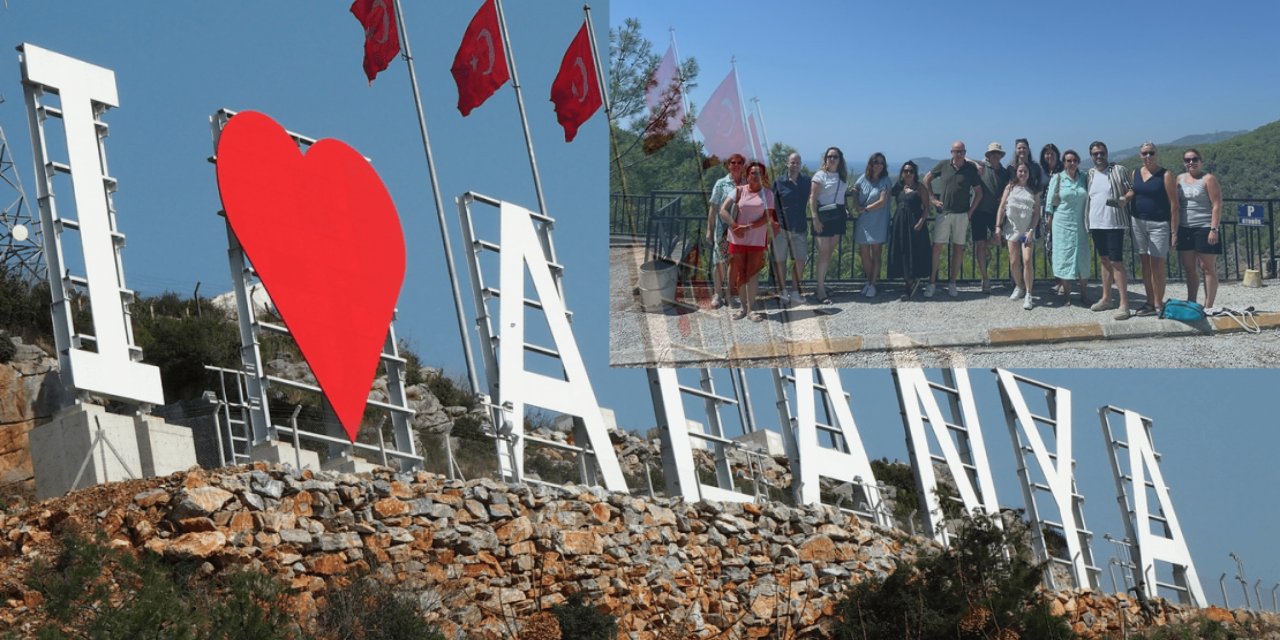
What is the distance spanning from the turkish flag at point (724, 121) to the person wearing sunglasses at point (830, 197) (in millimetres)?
1536

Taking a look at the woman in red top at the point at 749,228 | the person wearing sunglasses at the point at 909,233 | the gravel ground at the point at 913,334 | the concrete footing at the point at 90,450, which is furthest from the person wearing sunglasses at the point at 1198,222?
the concrete footing at the point at 90,450

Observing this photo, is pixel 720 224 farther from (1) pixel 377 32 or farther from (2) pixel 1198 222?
(2) pixel 1198 222

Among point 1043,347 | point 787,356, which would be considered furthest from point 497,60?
point 1043,347

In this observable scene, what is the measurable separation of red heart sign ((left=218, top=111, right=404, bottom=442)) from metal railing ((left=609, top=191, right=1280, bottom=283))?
5.67 metres

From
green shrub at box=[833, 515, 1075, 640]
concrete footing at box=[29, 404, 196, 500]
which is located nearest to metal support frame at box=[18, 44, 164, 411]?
concrete footing at box=[29, 404, 196, 500]

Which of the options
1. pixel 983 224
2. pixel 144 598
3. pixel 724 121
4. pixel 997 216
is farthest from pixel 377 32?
pixel 144 598

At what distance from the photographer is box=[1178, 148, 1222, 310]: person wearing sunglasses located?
61.9 ft

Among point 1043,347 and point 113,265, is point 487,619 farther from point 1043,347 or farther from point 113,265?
point 1043,347

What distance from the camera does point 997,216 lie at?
19828 millimetres

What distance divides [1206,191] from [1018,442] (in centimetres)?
402

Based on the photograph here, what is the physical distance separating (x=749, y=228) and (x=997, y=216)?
315 cm

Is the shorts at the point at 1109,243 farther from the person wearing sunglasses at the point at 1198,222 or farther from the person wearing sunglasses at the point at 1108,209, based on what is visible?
the person wearing sunglasses at the point at 1198,222

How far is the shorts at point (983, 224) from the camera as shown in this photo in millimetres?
19875

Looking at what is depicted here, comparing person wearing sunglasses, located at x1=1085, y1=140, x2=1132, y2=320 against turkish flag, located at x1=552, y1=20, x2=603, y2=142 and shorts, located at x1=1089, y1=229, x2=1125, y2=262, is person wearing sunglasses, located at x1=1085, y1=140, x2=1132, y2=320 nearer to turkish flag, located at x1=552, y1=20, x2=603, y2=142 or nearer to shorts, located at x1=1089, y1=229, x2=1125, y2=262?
shorts, located at x1=1089, y1=229, x2=1125, y2=262
